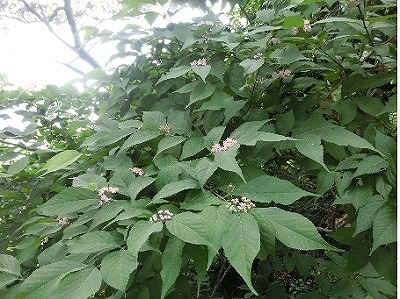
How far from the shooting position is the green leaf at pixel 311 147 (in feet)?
2.64

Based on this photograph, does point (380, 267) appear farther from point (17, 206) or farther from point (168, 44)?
point (17, 206)

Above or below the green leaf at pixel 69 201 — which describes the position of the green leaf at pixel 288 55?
above

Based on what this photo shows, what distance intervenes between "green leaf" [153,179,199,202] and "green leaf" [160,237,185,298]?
0.10 metres

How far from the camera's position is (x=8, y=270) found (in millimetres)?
902

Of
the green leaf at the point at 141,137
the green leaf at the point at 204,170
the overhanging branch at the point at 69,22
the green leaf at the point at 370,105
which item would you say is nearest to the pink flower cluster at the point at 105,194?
the green leaf at the point at 141,137

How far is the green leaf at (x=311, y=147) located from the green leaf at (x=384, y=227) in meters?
0.19

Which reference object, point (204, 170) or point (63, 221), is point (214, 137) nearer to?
point (204, 170)

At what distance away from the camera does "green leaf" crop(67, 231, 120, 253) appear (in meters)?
0.68

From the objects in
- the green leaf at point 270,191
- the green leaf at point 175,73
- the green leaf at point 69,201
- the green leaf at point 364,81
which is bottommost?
the green leaf at point 364,81

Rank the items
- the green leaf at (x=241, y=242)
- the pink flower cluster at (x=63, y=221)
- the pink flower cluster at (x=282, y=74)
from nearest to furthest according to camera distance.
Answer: the green leaf at (x=241, y=242) → the pink flower cluster at (x=63, y=221) → the pink flower cluster at (x=282, y=74)

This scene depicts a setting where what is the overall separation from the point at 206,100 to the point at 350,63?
1.55 ft

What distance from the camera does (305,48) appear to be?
116 cm

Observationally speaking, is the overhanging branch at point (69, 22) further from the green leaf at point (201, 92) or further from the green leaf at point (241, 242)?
the green leaf at point (241, 242)

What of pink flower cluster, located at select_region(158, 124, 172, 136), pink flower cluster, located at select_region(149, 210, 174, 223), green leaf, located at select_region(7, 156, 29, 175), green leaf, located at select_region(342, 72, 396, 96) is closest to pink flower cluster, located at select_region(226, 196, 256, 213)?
pink flower cluster, located at select_region(149, 210, 174, 223)
